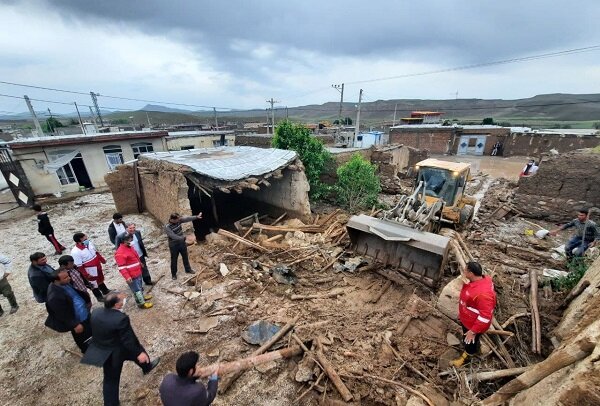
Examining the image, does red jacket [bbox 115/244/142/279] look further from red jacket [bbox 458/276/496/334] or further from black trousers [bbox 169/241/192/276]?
red jacket [bbox 458/276/496/334]

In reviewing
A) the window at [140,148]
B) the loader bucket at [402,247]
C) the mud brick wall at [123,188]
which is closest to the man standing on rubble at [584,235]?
the loader bucket at [402,247]

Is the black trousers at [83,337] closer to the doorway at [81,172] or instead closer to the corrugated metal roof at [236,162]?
the corrugated metal roof at [236,162]

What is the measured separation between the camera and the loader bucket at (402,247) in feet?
19.9

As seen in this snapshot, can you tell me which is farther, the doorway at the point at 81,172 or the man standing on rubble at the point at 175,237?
the doorway at the point at 81,172

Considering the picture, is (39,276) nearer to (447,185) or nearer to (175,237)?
(175,237)

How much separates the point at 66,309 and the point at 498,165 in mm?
32912

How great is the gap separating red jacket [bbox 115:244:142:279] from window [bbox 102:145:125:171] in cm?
1678

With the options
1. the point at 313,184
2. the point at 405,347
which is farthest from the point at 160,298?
the point at 313,184

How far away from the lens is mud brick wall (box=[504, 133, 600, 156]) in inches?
972

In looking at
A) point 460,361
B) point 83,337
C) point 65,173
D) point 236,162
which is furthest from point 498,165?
point 65,173

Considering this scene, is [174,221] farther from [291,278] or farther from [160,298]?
[291,278]

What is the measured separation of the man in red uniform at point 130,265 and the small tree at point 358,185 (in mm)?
10137

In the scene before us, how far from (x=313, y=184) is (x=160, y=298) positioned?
398 inches

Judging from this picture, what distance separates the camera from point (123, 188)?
12.5 m
